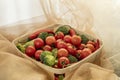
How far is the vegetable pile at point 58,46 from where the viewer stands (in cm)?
71

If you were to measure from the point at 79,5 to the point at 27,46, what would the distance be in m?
0.28

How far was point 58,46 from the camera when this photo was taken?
75 centimetres

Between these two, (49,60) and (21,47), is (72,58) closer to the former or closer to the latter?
(49,60)

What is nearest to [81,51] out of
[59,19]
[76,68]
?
[76,68]

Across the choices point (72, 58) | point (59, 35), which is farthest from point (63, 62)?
point (59, 35)

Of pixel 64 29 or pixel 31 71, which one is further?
pixel 64 29

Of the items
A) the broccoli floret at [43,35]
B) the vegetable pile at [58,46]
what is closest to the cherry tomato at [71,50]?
the vegetable pile at [58,46]

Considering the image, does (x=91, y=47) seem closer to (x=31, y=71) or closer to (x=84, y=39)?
(x=84, y=39)

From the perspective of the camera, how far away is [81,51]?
74cm

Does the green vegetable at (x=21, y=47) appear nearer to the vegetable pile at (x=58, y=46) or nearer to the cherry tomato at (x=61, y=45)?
the vegetable pile at (x=58, y=46)

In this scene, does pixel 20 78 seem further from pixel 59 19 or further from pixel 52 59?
pixel 59 19

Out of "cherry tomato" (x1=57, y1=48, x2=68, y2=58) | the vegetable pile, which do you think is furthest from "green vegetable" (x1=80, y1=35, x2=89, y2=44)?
"cherry tomato" (x1=57, y1=48, x2=68, y2=58)

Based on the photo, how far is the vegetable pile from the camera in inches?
27.8

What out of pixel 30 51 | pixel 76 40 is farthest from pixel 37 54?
pixel 76 40
